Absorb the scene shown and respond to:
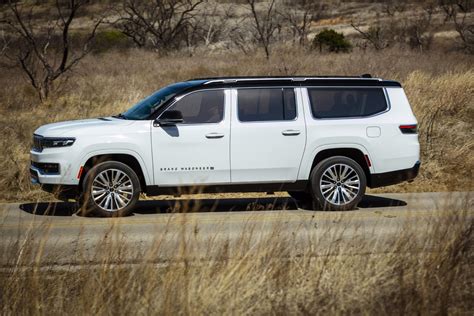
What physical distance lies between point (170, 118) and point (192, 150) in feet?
1.71

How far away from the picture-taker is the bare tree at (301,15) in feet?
160

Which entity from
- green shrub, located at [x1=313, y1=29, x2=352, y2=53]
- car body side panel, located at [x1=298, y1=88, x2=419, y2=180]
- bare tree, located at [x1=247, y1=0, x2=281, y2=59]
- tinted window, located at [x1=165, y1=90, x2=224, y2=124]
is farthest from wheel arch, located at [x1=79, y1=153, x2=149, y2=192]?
green shrub, located at [x1=313, y1=29, x2=352, y2=53]

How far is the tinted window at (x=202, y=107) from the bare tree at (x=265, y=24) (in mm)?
23132

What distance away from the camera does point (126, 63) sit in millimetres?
34188

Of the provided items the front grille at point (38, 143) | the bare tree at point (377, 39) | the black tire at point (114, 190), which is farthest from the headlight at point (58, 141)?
the bare tree at point (377, 39)

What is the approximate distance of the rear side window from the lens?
1186cm

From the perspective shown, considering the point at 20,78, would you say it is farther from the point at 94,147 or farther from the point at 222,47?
the point at 222,47

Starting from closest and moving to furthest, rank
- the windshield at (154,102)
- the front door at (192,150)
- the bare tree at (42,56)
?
the front door at (192,150)
the windshield at (154,102)
the bare tree at (42,56)

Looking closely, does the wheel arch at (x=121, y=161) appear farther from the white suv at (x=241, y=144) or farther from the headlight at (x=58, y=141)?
the headlight at (x=58, y=141)

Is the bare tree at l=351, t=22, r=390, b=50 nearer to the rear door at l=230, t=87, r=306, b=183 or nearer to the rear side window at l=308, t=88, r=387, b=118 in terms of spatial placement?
the rear side window at l=308, t=88, r=387, b=118

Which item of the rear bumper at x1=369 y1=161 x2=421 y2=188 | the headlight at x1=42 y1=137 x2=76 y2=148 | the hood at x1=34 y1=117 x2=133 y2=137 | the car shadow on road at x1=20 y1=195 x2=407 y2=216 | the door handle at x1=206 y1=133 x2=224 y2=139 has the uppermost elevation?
the hood at x1=34 y1=117 x2=133 y2=137

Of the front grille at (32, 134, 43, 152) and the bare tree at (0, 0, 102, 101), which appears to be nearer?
the front grille at (32, 134, 43, 152)

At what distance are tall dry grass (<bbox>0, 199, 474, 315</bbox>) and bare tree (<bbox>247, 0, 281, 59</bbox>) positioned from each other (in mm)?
27898

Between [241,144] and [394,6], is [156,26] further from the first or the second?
[241,144]
